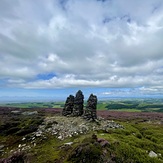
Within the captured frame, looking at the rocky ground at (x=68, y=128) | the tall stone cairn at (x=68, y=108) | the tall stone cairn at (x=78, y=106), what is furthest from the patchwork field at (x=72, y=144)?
the tall stone cairn at (x=68, y=108)

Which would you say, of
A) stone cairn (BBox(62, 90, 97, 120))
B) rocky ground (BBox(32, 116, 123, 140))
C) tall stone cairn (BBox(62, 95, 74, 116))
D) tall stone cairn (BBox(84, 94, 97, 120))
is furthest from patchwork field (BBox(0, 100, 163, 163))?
tall stone cairn (BBox(62, 95, 74, 116))

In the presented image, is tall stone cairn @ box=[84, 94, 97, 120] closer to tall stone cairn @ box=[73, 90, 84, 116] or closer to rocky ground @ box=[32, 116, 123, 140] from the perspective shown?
rocky ground @ box=[32, 116, 123, 140]

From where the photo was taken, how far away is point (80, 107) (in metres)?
44.1

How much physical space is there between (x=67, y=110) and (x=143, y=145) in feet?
86.6

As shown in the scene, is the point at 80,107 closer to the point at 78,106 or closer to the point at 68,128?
the point at 78,106

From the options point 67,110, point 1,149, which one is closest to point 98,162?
point 1,149

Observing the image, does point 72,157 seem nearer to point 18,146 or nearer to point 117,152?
point 117,152

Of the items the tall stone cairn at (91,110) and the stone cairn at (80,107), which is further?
the stone cairn at (80,107)

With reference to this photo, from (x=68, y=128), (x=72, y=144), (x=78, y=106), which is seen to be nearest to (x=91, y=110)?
(x=78, y=106)

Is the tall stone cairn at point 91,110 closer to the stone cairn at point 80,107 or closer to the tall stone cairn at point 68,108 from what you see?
the stone cairn at point 80,107

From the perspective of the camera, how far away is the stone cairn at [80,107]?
36.9 m

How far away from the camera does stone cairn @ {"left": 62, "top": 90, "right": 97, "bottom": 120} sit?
3691cm

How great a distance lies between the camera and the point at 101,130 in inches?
1197

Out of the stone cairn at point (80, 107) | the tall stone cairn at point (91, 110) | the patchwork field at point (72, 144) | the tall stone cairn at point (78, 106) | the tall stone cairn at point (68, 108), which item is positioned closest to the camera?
the patchwork field at point (72, 144)
